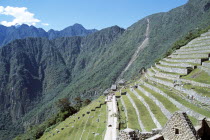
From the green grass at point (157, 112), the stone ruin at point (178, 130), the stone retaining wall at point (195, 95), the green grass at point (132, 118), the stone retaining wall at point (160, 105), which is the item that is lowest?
the green grass at point (132, 118)

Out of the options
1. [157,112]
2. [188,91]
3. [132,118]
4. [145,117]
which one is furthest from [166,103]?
[132,118]

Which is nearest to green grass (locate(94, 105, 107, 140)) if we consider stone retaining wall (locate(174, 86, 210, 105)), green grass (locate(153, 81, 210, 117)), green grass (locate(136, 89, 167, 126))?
green grass (locate(136, 89, 167, 126))

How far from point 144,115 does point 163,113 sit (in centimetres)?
247

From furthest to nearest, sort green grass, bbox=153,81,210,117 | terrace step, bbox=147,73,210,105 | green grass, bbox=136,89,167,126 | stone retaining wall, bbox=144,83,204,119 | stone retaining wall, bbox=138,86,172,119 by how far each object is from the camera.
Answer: stone retaining wall, bbox=138,86,172,119
terrace step, bbox=147,73,210,105
green grass, bbox=136,89,167,126
green grass, bbox=153,81,210,117
stone retaining wall, bbox=144,83,204,119

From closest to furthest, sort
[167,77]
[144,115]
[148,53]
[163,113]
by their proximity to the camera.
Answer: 1. [163,113]
2. [144,115]
3. [167,77]
4. [148,53]

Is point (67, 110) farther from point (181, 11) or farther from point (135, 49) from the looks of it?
point (181, 11)

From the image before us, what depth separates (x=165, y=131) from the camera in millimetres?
8672

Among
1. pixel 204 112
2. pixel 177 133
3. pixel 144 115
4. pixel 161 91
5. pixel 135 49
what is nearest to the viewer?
pixel 177 133

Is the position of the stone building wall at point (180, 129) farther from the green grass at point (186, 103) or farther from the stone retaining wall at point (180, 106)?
the green grass at point (186, 103)

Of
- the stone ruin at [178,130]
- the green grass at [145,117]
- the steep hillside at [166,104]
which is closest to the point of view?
the stone ruin at [178,130]

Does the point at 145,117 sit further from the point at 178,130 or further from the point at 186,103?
the point at 178,130

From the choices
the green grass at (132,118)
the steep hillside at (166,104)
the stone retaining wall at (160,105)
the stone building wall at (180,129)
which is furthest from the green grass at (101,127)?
the stone building wall at (180,129)

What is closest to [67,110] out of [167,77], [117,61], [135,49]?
[167,77]

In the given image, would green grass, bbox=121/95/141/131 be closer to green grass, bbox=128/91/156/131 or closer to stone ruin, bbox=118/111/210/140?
green grass, bbox=128/91/156/131
